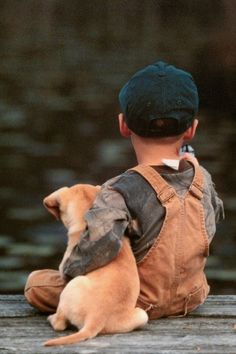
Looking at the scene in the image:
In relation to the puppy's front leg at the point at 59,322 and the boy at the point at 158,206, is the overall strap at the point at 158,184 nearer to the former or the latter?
the boy at the point at 158,206

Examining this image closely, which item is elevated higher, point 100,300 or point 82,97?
point 100,300

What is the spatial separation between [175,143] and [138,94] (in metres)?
0.19

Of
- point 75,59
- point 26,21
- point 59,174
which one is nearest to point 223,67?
point 75,59

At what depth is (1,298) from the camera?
447 centimetres

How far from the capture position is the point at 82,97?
10922mm

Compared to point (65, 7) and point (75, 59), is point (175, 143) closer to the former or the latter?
point (75, 59)

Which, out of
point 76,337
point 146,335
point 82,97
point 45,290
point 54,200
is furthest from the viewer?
point 82,97

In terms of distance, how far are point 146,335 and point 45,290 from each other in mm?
381

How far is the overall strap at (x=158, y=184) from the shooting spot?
403 cm

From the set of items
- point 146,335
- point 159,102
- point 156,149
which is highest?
point 159,102

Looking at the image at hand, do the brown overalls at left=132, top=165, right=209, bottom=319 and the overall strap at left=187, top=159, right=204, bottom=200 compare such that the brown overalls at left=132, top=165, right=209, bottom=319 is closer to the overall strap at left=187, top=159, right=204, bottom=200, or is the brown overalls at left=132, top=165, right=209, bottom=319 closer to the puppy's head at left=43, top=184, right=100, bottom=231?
the overall strap at left=187, top=159, right=204, bottom=200

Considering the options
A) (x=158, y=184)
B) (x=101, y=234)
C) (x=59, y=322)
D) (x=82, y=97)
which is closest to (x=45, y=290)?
(x=59, y=322)

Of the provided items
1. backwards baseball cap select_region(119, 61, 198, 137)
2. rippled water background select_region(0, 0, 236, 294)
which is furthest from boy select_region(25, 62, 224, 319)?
rippled water background select_region(0, 0, 236, 294)

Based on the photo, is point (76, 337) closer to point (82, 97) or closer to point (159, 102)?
point (159, 102)
